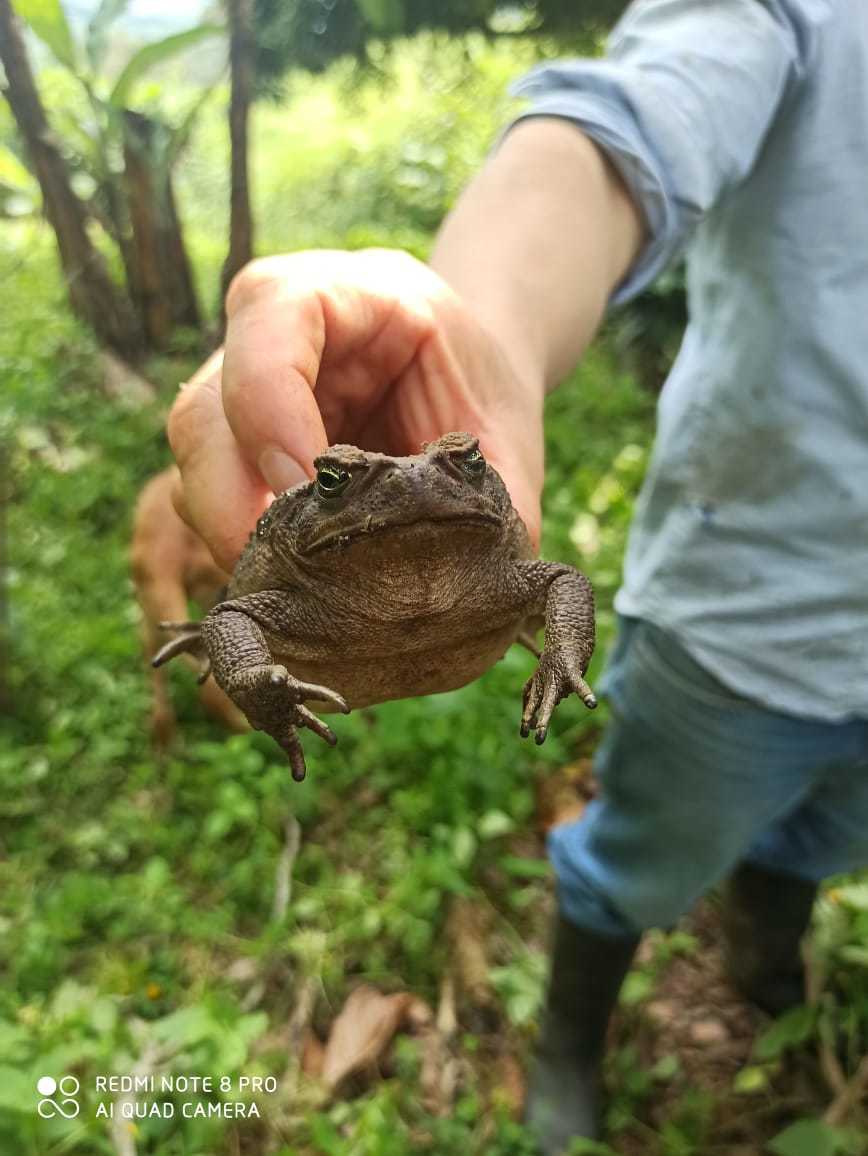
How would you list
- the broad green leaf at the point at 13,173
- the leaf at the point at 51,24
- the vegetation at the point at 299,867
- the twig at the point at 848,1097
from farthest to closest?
the twig at the point at 848,1097 → the vegetation at the point at 299,867 → the broad green leaf at the point at 13,173 → the leaf at the point at 51,24

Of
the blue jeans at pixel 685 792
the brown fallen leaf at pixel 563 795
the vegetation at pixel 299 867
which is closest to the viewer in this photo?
the blue jeans at pixel 685 792

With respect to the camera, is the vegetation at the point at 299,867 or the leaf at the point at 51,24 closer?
the leaf at the point at 51,24

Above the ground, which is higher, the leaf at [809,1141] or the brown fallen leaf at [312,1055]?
the brown fallen leaf at [312,1055]

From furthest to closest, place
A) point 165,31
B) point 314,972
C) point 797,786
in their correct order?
point 314,972, point 797,786, point 165,31

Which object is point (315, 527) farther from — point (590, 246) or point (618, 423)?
point (618, 423)

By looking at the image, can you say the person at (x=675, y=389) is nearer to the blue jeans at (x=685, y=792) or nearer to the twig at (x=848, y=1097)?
the blue jeans at (x=685, y=792)

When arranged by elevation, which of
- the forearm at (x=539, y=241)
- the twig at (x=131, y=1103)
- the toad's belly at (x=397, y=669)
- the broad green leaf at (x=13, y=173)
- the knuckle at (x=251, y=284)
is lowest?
the twig at (x=131, y=1103)

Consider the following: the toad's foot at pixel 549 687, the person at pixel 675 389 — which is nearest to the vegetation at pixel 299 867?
the person at pixel 675 389

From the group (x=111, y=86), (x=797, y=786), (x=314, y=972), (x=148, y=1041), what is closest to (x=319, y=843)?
(x=314, y=972)
